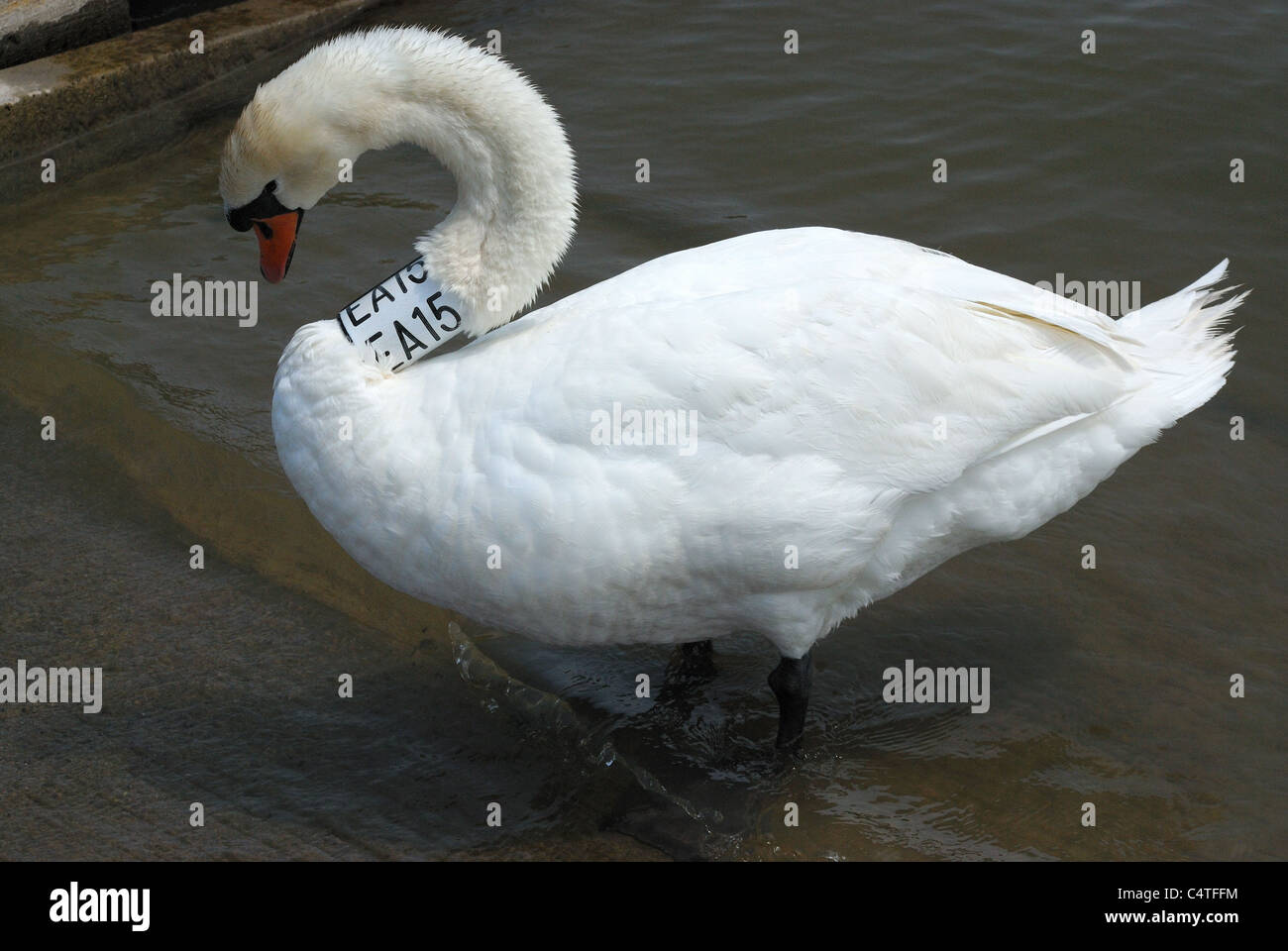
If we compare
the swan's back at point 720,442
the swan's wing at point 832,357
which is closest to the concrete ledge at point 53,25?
the swan's back at point 720,442

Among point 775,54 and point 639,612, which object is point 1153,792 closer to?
point 639,612

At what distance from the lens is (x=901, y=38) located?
8852 millimetres

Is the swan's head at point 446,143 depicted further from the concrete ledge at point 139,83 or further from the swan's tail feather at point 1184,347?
the concrete ledge at point 139,83

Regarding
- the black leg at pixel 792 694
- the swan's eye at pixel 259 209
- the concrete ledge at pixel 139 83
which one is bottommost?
the black leg at pixel 792 694

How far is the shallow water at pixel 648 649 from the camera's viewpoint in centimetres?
416

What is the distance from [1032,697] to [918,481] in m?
1.30

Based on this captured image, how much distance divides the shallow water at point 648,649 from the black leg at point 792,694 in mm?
104

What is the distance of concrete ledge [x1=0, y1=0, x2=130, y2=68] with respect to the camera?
8.12m

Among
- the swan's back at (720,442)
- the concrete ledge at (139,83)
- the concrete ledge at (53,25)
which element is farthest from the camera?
the concrete ledge at (53,25)

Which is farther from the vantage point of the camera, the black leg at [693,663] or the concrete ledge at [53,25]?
the concrete ledge at [53,25]

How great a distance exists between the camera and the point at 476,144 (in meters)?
3.86

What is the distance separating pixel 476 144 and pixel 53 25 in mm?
5724

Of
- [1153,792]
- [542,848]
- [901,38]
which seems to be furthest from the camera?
[901,38]

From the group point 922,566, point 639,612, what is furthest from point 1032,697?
point 639,612
